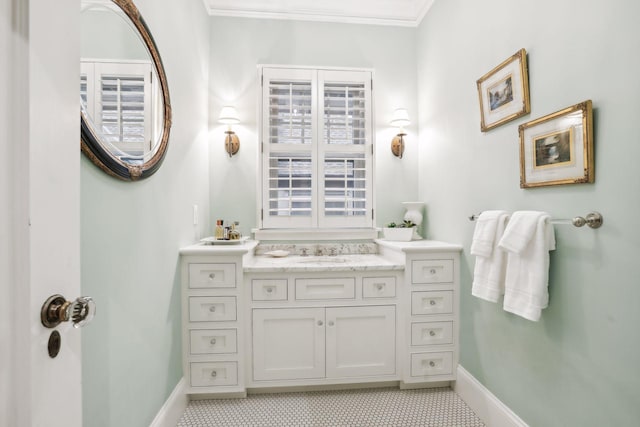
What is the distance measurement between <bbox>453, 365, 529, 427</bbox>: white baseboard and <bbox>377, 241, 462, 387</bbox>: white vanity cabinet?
0.08m

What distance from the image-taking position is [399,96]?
2.72 meters

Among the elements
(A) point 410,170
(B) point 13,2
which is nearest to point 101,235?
(B) point 13,2

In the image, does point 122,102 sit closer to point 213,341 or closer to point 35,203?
point 35,203

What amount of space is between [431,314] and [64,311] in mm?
2007

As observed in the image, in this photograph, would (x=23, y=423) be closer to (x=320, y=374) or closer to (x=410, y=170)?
(x=320, y=374)

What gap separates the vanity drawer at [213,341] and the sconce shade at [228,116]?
1.60 meters

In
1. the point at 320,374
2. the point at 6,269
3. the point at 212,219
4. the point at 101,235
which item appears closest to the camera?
the point at 6,269

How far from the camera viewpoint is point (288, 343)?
202 cm

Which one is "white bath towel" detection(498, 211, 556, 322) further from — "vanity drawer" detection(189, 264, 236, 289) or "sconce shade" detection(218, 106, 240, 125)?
"sconce shade" detection(218, 106, 240, 125)

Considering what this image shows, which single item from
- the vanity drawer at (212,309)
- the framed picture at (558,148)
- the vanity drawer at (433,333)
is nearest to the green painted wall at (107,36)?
the vanity drawer at (212,309)

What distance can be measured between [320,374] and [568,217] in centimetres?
166

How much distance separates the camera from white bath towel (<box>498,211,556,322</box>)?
4.25 ft

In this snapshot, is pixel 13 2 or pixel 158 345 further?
pixel 158 345

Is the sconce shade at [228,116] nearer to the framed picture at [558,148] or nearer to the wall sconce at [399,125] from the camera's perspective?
the wall sconce at [399,125]
